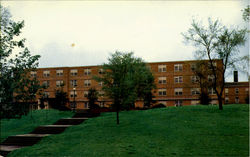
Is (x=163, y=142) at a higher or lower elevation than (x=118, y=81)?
lower

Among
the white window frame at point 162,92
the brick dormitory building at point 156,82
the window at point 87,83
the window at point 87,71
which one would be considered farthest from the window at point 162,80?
the window at point 87,71

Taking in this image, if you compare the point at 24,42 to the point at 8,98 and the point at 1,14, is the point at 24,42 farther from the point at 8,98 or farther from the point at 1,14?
the point at 8,98

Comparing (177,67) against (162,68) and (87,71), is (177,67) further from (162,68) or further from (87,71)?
(87,71)

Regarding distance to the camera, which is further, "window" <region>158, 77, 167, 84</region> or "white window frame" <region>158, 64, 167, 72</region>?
"white window frame" <region>158, 64, 167, 72</region>

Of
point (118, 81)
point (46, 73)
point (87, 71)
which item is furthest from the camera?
point (46, 73)

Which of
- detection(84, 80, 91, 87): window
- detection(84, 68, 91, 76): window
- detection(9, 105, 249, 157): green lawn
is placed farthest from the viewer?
detection(84, 68, 91, 76): window

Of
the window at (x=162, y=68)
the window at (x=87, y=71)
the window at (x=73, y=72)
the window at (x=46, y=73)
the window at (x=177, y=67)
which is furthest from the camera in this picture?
the window at (x=46, y=73)

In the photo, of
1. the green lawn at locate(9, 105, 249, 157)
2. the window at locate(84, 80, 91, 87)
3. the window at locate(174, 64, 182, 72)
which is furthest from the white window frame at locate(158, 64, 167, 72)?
the green lawn at locate(9, 105, 249, 157)

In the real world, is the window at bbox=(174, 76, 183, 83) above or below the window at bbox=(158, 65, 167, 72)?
below

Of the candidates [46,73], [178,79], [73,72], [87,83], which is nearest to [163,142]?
[178,79]

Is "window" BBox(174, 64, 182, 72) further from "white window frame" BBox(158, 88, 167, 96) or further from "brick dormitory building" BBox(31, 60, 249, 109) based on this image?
"white window frame" BBox(158, 88, 167, 96)

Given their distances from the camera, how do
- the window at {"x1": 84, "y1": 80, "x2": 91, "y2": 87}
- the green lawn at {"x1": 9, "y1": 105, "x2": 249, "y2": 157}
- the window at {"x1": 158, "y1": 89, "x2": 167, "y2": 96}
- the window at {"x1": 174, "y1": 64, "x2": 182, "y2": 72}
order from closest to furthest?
the green lawn at {"x1": 9, "y1": 105, "x2": 249, "y2": 157}
the window at {"x1": 174, "y1": 64, "x2": 182, "y2": 72}
the window at {"x1": 158, "y1": 89, "x2": 167, "y2": 96}
the window at {"x1": 84, "y1": 80, "x2": 91, "y2": 87}

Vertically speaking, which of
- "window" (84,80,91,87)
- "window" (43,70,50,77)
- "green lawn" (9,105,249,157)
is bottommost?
"green lawn" (9,105,249,157)

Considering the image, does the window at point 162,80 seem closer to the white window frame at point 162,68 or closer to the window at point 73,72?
the white window frame at point 162,68
